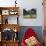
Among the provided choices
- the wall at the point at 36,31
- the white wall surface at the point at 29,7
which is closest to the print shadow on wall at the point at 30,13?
the white wall surface at the point at 29,7

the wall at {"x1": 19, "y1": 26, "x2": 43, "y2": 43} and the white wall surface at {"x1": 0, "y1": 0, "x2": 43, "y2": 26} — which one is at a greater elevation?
the white wall surface at {"x1": 0, "y1": 0, "x2": 43, "y2": 26}

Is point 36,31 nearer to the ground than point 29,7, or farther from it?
nearer to the ground

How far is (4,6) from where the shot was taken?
479 centimetres

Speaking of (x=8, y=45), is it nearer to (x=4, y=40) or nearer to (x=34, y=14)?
(x=4, y=40)

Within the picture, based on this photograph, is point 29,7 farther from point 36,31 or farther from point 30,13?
point 36,31

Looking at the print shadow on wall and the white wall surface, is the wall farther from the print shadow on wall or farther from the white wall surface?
the print shadow on wall

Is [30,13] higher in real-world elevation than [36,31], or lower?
higher

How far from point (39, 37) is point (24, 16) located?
2.68 feet

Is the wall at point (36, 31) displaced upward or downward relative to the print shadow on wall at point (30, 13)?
downward

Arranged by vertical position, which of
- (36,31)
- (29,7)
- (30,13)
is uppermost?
(29,7)

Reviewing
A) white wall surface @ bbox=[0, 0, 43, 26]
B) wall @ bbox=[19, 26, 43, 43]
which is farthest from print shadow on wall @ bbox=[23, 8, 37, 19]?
wall @ bbox=[19, 26, 43, 43]

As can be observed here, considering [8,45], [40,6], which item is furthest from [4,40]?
[40,6]

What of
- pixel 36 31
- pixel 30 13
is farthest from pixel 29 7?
pixel 36 31

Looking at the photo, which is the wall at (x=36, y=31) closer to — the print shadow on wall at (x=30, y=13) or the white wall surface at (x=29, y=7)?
the white wall surface at (x=29, y=7)
